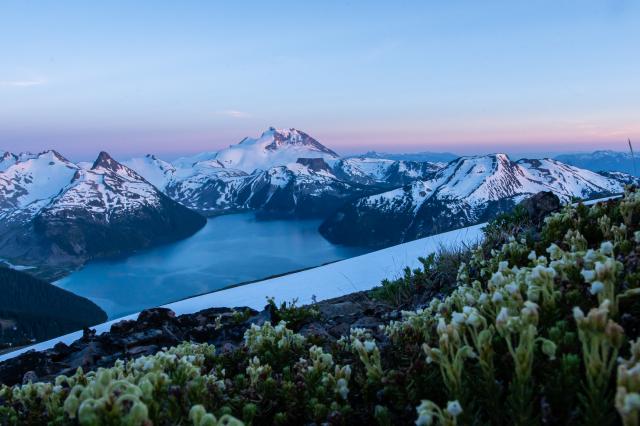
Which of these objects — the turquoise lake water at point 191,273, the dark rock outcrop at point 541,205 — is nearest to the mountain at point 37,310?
the turquoise lake water at point 191,273

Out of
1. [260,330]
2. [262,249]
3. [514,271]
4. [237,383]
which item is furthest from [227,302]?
[262,249]

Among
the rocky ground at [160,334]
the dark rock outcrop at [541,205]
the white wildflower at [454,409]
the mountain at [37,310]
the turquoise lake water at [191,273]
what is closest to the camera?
the white wildflower at [454,409]

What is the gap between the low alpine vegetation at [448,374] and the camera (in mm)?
2055

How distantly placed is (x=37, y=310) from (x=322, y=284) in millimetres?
164227

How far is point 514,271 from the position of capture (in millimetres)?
3555

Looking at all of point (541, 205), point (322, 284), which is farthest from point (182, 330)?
point (541, 205)

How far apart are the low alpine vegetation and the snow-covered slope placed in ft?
19.3

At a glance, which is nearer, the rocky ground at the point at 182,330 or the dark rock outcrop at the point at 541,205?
the rocky ground at the point at 182,330

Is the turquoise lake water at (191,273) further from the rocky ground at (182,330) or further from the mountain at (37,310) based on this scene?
the rocky ground at (182,330)

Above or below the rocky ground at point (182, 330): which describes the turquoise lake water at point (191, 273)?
below

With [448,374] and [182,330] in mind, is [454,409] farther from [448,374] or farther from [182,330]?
[182,330]

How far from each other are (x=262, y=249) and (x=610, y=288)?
182924 millimetres

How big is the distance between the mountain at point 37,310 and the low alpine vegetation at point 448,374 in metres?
101

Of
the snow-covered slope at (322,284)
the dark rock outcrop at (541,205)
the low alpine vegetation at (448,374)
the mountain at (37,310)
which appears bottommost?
the mountain at (37,310)
